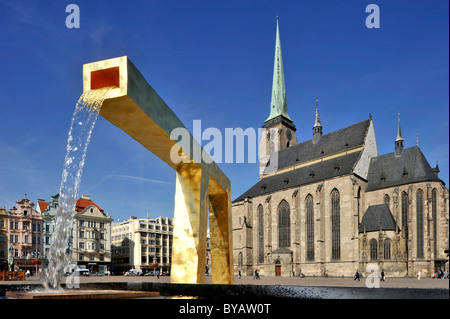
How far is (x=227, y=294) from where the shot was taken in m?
7.21

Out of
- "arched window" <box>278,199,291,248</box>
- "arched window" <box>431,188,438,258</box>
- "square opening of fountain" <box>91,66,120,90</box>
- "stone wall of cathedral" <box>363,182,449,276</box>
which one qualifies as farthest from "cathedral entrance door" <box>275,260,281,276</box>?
"square opening of fountain" <box>91,66,120,90</box>

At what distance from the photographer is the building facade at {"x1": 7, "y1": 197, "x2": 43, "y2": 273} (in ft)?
174

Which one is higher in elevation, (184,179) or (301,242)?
(184,179)

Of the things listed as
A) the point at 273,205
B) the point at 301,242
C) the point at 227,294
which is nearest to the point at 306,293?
the point at 227,294

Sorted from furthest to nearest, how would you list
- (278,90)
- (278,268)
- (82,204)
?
(278,90)
(82,204)
(278,268)

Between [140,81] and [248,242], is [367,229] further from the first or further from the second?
[140,81]

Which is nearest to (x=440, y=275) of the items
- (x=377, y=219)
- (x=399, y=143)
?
(x=377, y=219)

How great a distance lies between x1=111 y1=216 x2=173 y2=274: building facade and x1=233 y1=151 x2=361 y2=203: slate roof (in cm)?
2310

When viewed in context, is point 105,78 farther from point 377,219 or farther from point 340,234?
point 340,234

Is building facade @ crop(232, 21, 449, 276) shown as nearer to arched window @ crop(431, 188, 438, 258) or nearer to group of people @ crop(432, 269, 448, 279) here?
arched window @ crop(431, 188, 438, 258)

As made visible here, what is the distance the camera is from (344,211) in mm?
51312

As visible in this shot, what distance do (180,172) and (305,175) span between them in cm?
5231

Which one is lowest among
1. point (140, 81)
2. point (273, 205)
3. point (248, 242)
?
point (248, 242)

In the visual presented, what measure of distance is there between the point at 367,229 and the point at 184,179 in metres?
43.5
